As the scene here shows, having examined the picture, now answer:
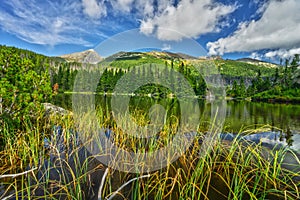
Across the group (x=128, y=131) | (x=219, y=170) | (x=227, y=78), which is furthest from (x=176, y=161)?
(x=227, y=78)

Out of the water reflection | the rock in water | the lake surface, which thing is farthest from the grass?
the water reflection

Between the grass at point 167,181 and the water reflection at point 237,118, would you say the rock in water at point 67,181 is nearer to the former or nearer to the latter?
the grass at point 167,181


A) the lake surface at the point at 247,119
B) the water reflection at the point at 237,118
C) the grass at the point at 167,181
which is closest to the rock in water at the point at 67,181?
the grass at the point at 167,181

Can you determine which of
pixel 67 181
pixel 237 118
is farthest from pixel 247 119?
pixel 67 181

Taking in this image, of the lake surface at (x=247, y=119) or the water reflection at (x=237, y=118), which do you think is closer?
the lake surface at (x=247, y=119)

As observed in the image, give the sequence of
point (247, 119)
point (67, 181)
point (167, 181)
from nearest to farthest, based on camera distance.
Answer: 1. point (67, 181)
2. point (167, 181)
3. point (247, 119)

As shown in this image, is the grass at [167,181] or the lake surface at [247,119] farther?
the lake surface at [247,119]

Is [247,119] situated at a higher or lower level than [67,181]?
lower

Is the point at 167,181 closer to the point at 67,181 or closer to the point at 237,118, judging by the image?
the point at 67,181

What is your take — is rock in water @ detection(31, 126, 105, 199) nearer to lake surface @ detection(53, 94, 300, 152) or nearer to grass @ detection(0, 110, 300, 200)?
grass @ detection(0, 110, 300, 200)

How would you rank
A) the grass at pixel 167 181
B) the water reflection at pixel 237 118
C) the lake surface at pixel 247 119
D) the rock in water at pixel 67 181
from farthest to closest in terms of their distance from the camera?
the water reflection at pixel 237 118 → the lake surface at pixel 247 119 → the rock in water at pixel 67 181 → the grass at pixel 167 181

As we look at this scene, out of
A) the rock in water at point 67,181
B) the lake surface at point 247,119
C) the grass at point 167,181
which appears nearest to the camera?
the grass at point 167,181

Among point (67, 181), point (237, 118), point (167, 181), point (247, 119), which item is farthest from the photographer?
point (237, 118)

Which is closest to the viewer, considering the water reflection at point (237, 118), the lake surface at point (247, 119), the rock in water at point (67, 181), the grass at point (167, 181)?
the grass at point (167, 181)
